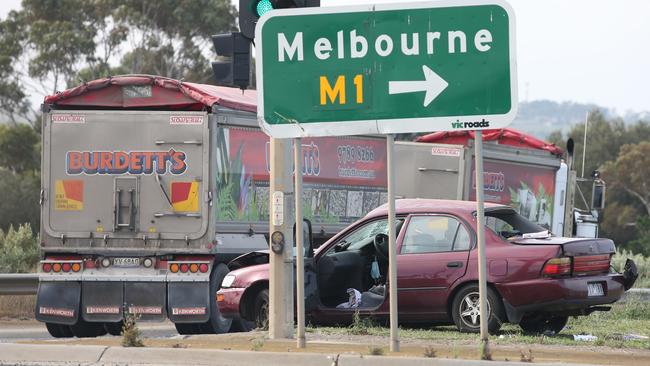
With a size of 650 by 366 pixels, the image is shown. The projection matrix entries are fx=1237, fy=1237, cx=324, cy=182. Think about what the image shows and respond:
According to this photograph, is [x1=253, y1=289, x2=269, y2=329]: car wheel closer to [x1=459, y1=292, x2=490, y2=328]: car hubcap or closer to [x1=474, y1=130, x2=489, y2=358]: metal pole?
[x1=459, y1=292, x2=490, y2=328]: car hubcap

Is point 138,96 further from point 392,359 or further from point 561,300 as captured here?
point 392,359

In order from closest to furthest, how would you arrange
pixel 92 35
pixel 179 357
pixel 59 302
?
pixel 179 357 < pixel 59 302 < pixel 92 35

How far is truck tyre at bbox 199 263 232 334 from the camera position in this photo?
15.2m

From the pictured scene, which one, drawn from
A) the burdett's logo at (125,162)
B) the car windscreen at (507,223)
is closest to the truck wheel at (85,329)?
the burdett's logo at (125,162)

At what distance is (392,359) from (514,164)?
14103 millimetres

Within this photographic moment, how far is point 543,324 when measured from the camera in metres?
13.3

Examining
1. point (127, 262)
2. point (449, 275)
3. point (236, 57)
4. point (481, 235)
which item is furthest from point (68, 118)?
point (481, 235)

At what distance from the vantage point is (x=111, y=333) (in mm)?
16578

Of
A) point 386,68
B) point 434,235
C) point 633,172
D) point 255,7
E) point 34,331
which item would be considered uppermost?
point 633,172

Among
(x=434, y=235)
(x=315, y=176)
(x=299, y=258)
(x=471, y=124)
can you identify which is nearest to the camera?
(x=471, y=124)

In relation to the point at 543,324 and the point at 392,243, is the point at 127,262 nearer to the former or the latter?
the point at 543,324

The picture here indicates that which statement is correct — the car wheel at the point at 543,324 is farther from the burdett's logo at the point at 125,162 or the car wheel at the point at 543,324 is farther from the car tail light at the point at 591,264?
the burdett's logo at the point at 125,162

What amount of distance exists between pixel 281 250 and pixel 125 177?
4.97 m

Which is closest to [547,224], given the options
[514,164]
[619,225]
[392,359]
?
[514,164]
